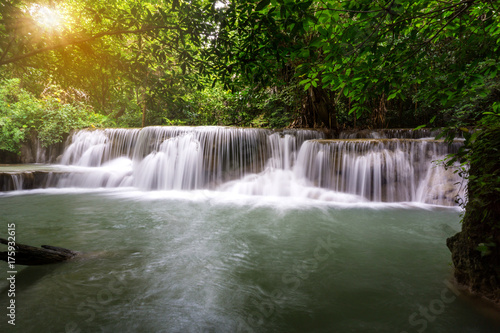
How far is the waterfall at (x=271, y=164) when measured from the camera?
25.0 feet

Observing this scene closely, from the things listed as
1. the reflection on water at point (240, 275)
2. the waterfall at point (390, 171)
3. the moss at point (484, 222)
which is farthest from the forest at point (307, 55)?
the waterfall at point (390, 171)

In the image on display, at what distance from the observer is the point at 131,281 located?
9.44 feet

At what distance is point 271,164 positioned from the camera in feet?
33.1

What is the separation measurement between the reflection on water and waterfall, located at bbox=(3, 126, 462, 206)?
6.37ft

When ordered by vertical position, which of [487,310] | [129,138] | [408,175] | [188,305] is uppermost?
[129,138]

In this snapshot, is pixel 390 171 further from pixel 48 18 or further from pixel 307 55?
pixel 48 18

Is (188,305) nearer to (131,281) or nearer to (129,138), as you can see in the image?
(131,281)

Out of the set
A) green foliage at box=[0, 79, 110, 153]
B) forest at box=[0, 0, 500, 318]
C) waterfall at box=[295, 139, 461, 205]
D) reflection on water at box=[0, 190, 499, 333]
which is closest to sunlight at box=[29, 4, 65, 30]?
forest at box=[0, 0, 500, 318]

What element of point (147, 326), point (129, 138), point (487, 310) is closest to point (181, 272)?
point (147, 326)

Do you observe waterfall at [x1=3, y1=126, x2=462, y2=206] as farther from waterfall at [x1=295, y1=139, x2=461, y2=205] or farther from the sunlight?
the sunlight

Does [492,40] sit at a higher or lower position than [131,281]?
higher

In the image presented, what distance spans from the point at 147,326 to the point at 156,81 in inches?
115

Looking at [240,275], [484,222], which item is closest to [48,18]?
[240,275]

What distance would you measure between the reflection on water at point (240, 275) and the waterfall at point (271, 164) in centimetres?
194
